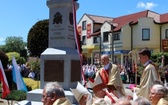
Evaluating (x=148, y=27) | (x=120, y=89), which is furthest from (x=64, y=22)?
(x=148, y=27)

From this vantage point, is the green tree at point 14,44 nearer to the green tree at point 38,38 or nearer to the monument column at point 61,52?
the green tree at point 38,38

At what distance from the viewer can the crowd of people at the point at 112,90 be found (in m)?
3.85

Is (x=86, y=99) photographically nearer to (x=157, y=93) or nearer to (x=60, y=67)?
(x=157, y=93)

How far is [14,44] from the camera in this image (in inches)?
4370

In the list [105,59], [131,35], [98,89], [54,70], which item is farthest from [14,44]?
[98,89]

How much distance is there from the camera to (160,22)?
139 ft

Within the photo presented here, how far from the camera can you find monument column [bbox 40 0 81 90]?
1032 cm

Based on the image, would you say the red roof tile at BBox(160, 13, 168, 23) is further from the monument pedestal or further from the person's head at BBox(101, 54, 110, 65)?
the person's head at BBox(101, 54, 110, 65)

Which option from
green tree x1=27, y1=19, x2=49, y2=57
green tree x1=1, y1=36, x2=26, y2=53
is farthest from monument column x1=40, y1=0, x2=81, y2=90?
green tree x1=1, y1=36, x2=26, y2=53

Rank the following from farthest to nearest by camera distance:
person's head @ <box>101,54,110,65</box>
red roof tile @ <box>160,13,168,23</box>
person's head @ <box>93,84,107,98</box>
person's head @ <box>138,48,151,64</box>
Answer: red roof tile @ <box>160,13,168,23</box> < person's head @ <box>101,54,110,65</box> < person's head @ <box>138,48,151,64</box> < person's head @ <box>93,84,107,98</box>

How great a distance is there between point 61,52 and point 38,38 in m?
32.4

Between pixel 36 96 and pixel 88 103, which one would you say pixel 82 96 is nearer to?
pixel 88 103

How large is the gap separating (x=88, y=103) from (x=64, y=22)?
6454mm

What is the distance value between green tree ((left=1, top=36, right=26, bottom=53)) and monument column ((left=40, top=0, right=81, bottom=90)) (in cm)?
9850
